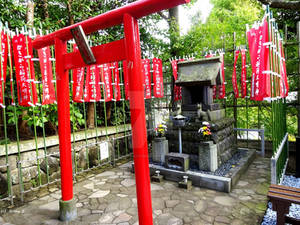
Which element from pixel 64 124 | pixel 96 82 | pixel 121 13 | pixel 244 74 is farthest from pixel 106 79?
pixel 244 74

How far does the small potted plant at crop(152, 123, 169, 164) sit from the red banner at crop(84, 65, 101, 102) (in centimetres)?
228

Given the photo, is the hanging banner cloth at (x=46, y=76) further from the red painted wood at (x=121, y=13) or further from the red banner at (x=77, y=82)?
the red painted wood at (x=121, y=13)

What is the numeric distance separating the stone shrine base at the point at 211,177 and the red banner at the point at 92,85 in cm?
→ 283

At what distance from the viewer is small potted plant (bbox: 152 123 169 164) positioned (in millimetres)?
6602

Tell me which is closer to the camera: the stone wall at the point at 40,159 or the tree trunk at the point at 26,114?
the stone wall at the point at 40,159

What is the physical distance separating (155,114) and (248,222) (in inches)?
266

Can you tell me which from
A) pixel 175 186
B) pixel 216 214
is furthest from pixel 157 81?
pixel 216 214

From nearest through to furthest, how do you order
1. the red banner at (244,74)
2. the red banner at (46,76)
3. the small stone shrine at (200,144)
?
the red banner at (46,76), the small stone shrine at (200,144), the red banner at (244,74)

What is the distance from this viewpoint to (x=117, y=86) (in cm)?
731

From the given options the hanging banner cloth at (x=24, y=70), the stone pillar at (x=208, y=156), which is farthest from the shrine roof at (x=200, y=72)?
the hanging banner cloth at (x=24, y=70)

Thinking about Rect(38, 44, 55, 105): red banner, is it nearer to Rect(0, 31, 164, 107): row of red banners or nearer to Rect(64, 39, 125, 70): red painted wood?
Rect(0, 31, 164, 107): row of red banners

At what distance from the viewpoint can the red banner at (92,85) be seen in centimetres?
623

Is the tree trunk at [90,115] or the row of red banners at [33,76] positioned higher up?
the row of red banners at [33,76]

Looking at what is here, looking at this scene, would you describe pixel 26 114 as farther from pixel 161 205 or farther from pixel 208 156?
pixel 208 156
